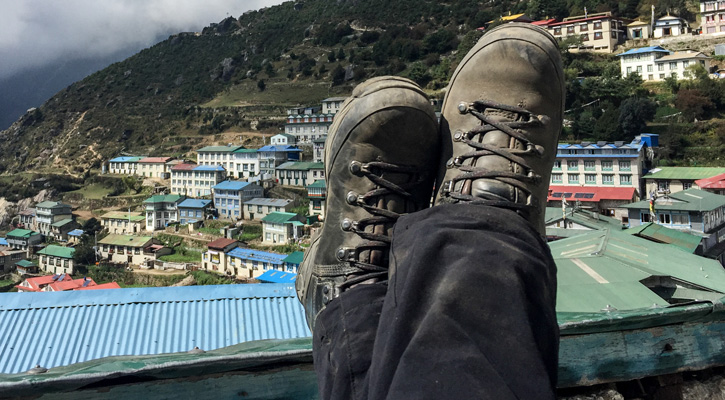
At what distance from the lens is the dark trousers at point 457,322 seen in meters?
0.60

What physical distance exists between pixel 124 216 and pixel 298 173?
11476 mm

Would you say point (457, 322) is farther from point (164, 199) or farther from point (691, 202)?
point (164, 199)

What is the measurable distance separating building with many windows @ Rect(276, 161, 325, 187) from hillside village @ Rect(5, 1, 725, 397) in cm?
11

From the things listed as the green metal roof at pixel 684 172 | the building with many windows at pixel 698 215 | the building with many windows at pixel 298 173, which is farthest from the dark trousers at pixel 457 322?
the building with many windows at pixel 298 173

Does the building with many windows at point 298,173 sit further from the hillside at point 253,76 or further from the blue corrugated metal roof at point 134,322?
the blue corrugated metal roof at point 134,322

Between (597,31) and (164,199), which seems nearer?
(164,199)

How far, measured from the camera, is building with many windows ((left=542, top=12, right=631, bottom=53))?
31562mm

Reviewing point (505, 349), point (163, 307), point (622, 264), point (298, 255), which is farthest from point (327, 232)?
point (298, 255)

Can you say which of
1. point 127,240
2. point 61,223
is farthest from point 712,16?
point 61,223

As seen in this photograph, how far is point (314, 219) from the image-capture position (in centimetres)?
2430

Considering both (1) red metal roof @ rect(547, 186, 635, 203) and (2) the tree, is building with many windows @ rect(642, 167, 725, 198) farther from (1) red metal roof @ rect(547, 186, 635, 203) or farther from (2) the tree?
(2) the tree

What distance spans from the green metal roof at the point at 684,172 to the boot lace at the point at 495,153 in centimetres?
1976

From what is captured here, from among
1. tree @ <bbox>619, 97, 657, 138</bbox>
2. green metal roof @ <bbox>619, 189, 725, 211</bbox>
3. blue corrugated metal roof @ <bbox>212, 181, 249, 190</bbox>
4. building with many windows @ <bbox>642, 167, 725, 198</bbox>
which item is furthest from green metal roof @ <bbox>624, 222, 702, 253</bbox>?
blue corrugated metal roof @ <bbox>212, 181, 249, 190</bbox>

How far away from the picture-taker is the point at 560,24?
1329 inches
